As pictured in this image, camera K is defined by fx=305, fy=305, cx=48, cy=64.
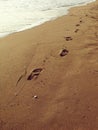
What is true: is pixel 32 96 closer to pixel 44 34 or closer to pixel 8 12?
pixel 44 34

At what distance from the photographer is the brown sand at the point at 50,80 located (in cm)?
303

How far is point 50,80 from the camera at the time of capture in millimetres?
3621

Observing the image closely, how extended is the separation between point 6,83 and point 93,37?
1.70 m

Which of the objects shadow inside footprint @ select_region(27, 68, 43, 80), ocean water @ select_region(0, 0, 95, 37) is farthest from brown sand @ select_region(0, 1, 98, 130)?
ocean water @ select_region(0, 0, 95, 37)

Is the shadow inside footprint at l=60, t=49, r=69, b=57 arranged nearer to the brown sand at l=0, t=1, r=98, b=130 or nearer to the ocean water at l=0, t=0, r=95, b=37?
the brown sand at l=0, t=1, r=98, b=130

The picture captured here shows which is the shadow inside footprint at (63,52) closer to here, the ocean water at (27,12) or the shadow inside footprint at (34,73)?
the shadow inside footprint at (34,73)

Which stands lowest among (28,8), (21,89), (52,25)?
(28,8)

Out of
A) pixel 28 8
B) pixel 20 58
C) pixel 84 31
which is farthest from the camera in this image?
pixel 28 8

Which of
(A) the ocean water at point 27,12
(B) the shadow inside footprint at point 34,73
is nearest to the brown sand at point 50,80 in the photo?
(B) the shadow inside footprint at point 34,73

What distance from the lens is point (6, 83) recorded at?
3.72 m

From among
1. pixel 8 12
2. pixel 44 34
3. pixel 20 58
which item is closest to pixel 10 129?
pixel 20 58

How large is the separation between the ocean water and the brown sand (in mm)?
1156

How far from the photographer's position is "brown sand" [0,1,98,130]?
303 centimetres

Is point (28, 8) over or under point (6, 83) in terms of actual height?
under
